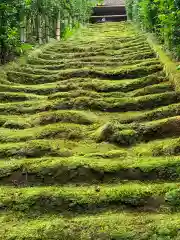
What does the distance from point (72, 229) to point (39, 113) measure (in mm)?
2851

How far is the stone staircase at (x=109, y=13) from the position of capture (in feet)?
83.3

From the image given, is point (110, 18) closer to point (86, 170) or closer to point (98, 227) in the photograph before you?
point (86, 170)

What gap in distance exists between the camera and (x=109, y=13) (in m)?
26.5

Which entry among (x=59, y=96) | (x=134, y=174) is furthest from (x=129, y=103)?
(x=134, y=174)

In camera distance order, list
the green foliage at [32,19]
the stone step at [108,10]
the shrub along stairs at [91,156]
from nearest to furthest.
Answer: the shrub along stairs at [91,156]
the green foliage at [32,19]
the stone step at [108,10]

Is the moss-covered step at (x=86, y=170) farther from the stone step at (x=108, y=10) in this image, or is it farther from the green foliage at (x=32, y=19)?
the stone step at (x=108, y=10)

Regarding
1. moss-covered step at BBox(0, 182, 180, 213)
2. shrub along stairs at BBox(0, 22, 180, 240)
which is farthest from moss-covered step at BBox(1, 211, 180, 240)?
moss-covered step at BBox(0, 182, 180, 213)

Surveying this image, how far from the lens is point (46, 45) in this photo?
12000 millimetres

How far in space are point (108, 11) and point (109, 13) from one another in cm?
20

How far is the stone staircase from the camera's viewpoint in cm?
2538

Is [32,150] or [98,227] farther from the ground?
[32,150]

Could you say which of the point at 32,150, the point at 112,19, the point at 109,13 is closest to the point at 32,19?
the point at 32,150

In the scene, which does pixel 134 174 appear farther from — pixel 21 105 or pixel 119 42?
pixel 119 42

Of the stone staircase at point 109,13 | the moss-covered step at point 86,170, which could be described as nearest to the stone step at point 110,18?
the stone staircase at point 109,13
